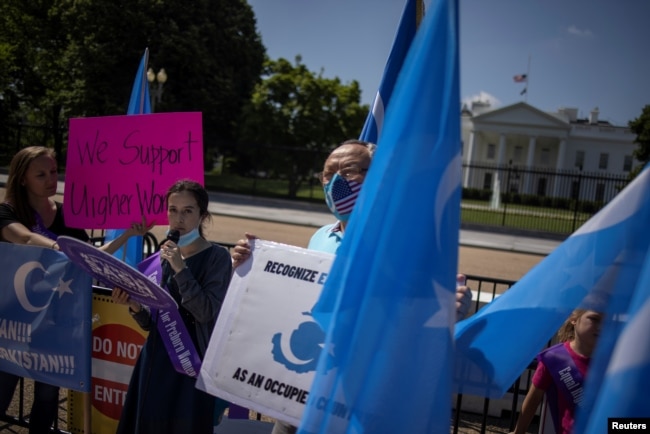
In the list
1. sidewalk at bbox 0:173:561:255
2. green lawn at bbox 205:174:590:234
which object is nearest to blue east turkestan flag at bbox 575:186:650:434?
sidewalk at bbox 0:173:561:255

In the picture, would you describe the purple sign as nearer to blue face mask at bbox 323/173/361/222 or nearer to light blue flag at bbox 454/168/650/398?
blue face mask at bbox 323/173/361/222

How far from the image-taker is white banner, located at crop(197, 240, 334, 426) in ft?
6.85

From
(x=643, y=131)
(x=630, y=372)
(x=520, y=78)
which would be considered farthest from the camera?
(x=520, y=78)

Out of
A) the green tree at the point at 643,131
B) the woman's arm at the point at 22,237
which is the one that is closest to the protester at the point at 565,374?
the woman's arm at the point at 22,237

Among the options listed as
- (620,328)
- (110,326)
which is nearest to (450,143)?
(620,328)

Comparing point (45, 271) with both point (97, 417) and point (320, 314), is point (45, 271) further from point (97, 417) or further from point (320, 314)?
point (320, 314)

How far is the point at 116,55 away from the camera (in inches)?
1157

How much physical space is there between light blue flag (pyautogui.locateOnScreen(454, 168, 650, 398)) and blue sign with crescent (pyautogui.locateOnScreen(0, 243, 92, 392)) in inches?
76.1

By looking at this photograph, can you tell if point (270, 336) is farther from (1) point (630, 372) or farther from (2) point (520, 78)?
(2) point (520, 78)

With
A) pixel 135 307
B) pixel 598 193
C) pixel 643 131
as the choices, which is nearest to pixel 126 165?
pixel 135 307

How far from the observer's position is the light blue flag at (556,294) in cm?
158

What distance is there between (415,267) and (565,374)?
1409 millimetres

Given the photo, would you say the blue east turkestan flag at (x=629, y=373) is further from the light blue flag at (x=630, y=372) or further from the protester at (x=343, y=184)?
the protester at (x=343, y=184)

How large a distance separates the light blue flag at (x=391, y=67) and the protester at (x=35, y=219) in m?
1.52
